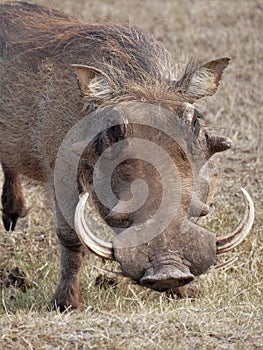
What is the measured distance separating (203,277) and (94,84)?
1311 millimetres

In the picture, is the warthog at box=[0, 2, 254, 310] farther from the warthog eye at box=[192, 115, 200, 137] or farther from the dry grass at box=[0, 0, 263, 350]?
the dry grass at box=[0, 0, 263, 350]

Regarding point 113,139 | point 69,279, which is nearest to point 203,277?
point 69,279

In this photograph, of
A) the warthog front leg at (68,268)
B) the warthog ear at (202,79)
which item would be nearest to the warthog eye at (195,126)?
the warthog ear at (202,79)


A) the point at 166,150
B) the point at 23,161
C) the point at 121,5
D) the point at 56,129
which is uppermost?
the point at 166,150

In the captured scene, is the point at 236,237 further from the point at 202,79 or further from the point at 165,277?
the point at 202,79

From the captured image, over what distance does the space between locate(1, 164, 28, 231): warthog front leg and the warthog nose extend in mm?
2242

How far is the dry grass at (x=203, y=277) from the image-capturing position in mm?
3418

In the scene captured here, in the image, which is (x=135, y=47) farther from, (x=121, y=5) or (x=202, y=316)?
(x=121, y=5)

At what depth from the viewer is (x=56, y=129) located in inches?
170

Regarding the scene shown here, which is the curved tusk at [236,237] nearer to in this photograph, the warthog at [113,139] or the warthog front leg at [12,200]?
the warthog at [113,139]

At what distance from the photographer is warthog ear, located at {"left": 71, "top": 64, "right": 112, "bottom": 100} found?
13.0ft

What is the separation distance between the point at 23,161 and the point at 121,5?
432cm

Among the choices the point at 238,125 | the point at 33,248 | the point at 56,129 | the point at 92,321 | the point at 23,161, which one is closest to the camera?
the point at 92,321

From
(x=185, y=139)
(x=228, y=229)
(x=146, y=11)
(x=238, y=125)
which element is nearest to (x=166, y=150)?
(x=185, y=139)
